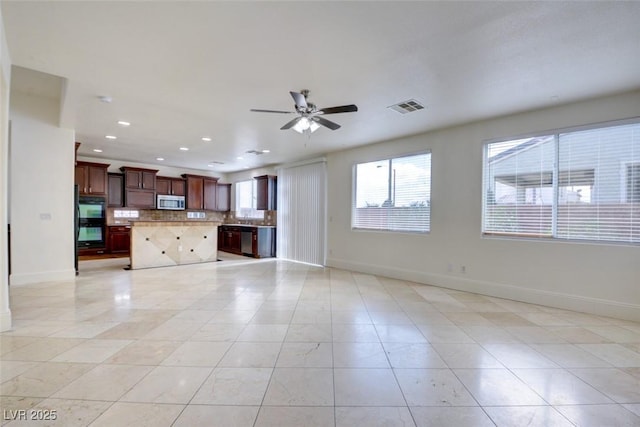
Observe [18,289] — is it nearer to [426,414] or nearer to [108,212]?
[108,212]

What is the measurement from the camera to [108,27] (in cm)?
231

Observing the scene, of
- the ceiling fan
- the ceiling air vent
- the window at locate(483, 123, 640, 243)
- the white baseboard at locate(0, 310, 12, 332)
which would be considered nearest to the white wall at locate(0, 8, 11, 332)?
the white baseboard at locate(0, 310, 12, 332)

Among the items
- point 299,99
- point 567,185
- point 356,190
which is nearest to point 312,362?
point 299,99

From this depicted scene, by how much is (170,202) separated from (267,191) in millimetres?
3193

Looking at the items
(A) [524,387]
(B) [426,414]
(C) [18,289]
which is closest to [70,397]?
(B) [426,414]

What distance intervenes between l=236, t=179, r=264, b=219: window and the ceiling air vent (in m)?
6.22

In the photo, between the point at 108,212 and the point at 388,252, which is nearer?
the point at 388,252

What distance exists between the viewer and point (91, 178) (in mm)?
7598

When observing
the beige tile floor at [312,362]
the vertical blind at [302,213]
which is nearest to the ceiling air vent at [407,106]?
the beige tile floor at [312,362]

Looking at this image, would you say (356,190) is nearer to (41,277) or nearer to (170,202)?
(41,277)

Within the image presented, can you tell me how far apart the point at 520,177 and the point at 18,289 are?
7656mm

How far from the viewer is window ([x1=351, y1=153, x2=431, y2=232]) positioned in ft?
17.1

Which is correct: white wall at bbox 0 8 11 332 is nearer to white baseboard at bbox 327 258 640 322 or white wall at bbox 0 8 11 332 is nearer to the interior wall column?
the interior wall column

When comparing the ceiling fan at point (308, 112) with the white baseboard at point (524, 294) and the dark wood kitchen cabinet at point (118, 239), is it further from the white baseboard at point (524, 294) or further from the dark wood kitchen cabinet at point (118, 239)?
the dark wood kitchen cabinet at point (118, 239)
